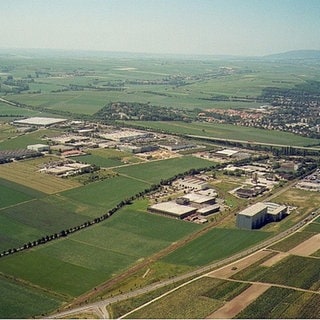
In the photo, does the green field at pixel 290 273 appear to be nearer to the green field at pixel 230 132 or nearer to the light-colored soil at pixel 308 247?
the light-colored soil at pixel 308 247

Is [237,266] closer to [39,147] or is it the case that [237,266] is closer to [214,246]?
[214,246]

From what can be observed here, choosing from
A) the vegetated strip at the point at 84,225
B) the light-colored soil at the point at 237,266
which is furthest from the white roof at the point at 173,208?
the light-colored soil at the point at 237,266

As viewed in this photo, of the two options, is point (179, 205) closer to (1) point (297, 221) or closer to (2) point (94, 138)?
(1) point (297, 221)

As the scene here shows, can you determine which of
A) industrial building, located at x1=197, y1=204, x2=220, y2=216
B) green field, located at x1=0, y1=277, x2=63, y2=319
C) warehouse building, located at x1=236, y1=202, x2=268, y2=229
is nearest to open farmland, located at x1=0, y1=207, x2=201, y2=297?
green field, located at x1=0, y1=277, x2=63, y2=319

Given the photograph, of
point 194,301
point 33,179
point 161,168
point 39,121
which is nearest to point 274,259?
point 194,301

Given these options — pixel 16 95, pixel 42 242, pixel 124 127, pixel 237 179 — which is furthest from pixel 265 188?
pixel 16 95

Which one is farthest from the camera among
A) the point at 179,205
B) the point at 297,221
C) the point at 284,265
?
the point at 179,205
